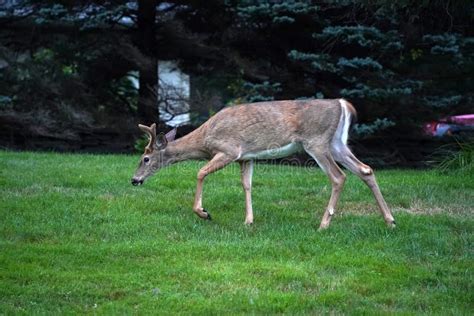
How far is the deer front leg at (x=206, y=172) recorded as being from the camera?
1019 cm

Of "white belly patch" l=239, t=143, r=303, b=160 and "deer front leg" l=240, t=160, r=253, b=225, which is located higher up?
"white belly patch" l=239, t=143, r=303, b=160

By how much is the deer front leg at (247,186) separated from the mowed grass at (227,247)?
0.20 metres

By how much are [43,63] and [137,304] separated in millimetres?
11909

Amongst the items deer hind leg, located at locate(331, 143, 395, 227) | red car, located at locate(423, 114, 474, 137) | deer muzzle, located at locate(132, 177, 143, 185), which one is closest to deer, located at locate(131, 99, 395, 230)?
deer hind leg, located at locate(331, 143, 395, 227)

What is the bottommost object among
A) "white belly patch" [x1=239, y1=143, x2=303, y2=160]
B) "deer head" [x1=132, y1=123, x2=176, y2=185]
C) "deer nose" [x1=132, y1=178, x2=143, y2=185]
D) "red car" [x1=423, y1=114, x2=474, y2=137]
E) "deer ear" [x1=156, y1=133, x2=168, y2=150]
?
"red car" [x1=423, y1=114, x2=474, y2=137]

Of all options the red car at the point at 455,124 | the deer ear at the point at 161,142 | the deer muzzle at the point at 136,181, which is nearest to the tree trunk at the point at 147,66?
the red car at the point at 455,124

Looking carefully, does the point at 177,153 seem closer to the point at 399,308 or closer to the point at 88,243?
the point at 88,243

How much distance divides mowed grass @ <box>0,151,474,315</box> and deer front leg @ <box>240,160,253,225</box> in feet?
0.65

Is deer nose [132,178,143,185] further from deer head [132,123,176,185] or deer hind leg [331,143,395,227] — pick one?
deer hind leg [331,143,395,227]

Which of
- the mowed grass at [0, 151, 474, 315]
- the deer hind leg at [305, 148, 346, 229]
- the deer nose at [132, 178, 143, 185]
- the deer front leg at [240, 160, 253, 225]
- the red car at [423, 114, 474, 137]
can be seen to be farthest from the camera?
the red car at [423, 114, 474, 137]

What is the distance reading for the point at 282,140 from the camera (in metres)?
10.4

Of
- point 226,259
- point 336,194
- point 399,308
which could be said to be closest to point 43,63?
point 336,194

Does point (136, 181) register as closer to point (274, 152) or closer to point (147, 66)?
point (274, 152)

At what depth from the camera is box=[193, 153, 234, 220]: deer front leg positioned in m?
10.2
